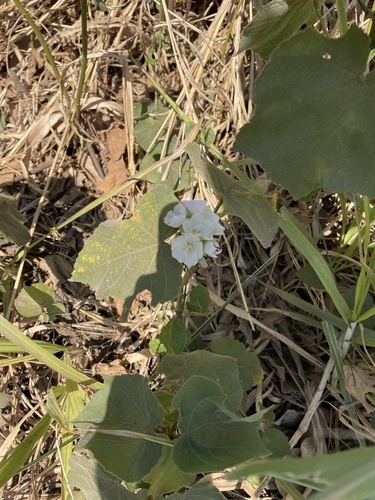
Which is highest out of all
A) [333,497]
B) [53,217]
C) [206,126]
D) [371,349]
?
[333,497]

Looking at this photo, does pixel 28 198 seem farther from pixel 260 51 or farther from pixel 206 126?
pixel 260 51

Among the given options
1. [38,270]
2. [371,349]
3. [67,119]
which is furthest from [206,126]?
[371,349]

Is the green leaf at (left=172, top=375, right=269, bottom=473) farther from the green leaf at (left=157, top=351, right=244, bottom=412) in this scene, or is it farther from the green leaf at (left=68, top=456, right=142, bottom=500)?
the green leaf at (left=68, top=456, right=142, bottom=500)

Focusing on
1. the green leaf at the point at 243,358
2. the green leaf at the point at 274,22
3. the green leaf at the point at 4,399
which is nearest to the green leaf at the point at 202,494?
the green leaf at the point at 243,358

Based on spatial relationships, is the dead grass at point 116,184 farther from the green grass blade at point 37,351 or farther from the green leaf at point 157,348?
the green grass blade at point 37,351

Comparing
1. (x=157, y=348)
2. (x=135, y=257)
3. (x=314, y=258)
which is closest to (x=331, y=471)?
(x=135, y=257)

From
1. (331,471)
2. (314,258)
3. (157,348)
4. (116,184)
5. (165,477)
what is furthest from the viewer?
(116,184)

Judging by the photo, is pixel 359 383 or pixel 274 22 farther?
pixel 359 383

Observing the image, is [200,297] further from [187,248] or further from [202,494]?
[202,494]
